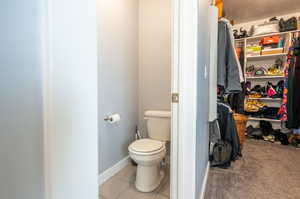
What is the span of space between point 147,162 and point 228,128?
45.9 inches

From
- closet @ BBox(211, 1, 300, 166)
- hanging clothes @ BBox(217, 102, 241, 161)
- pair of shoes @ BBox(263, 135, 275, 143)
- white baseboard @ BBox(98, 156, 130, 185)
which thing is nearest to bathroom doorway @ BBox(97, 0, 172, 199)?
white baseboard @ BBox(98, 156, 130, 185)

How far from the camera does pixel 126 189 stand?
5.10 ft

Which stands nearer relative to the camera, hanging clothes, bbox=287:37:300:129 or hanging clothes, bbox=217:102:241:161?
hanging clothes, bbox=217:102:241:161

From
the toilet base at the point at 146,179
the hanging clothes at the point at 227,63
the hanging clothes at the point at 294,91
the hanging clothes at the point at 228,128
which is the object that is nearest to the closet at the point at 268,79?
the hanging clothes at the point at 294,91

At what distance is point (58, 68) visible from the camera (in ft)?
0.96

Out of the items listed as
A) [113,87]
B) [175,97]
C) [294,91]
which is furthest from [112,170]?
[294,91]

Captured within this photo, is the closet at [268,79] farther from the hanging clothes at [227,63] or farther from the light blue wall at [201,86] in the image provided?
the light blue wall at [201,86]

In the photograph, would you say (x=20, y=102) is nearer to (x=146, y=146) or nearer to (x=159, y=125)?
(x=146, y=146)

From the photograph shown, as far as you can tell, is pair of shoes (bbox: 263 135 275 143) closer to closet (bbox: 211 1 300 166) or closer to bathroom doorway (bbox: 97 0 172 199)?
closet (bbox: 211 1 300 166)

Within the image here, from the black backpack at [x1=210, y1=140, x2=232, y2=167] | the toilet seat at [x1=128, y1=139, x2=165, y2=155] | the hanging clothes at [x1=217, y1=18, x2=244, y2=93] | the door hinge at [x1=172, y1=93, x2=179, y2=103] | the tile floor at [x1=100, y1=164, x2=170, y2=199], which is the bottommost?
the tile floor at [x1=100, y1=164, x2=170, y2=199]

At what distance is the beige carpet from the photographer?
1468 mm

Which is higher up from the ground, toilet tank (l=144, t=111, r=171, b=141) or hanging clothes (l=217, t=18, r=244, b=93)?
hanging clothes (l=217, t=18, r=244, b=93)

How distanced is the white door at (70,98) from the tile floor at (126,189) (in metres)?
1.27

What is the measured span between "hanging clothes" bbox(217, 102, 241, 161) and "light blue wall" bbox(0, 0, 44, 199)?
2085 millimetres
